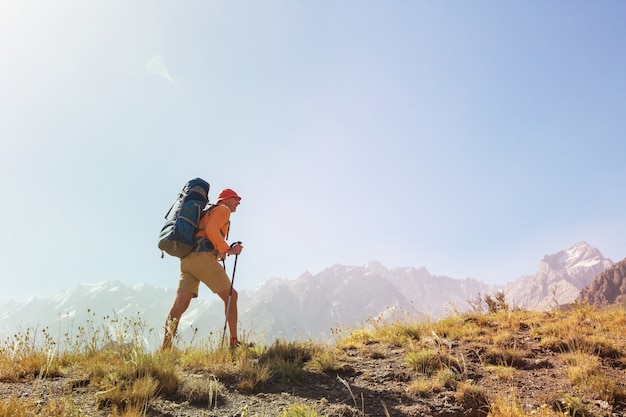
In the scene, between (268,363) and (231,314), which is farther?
(231,314)

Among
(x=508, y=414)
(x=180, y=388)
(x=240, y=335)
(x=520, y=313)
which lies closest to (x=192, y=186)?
(x=240, y=335)

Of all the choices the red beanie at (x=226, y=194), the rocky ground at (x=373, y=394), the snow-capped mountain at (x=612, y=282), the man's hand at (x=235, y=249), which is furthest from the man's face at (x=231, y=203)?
the snow-capped mountain at (x=612, y=282)

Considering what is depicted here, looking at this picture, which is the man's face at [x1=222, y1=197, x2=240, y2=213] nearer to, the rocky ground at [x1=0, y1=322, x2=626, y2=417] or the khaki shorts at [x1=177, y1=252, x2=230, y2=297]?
the khaki shorts at [x1=177, y1=252, x2=230, y2=297]

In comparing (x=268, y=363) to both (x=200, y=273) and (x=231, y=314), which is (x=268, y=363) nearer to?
(x=231, y=314)

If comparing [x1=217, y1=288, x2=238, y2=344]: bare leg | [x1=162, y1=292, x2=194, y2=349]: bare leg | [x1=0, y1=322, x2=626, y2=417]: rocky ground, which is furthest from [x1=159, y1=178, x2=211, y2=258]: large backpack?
[x1=0, y1=322, x2=626, y2=417]: rocky ground

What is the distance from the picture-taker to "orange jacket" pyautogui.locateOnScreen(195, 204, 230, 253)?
557 cm

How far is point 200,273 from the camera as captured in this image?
558 centimetres

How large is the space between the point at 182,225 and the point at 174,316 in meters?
1.39

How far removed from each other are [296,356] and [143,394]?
8.76 feet

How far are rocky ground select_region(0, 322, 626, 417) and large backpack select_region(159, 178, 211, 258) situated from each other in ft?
6.67

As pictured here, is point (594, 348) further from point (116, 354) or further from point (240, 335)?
point (116, 354)

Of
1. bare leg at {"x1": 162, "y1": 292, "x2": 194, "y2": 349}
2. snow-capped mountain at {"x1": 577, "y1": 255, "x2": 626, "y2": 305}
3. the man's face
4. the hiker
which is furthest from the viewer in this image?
snow-capped mountain at {"x1": 577, "y1": 255, "x2": 626, "y2": 305}

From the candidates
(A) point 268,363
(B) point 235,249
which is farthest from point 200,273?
(A) point 268,363

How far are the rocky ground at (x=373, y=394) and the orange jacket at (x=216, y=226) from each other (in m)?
1.99
